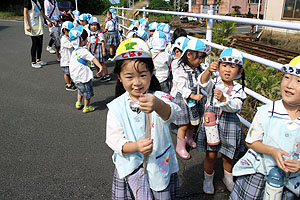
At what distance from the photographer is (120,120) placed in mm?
1654

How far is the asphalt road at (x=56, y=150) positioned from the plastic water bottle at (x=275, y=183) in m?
0.94

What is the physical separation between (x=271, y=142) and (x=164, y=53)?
311 centimetres

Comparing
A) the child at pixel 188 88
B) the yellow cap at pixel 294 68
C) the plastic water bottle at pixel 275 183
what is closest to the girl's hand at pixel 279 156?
the plastic water bottle at pixel 275 183

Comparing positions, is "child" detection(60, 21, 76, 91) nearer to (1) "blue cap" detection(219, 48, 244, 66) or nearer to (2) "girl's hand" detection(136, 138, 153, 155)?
(1) "blue cap" detection(219, 48, 244, 66)

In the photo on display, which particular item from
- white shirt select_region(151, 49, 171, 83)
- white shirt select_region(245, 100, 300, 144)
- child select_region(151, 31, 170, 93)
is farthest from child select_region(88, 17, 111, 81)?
white shirt select_region(245, 100, 300, 144)

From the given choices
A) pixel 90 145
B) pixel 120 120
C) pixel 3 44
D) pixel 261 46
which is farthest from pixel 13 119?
pixel 261 46

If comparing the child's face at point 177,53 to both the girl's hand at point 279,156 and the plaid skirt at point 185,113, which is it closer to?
the plaid skirt at point 185,113

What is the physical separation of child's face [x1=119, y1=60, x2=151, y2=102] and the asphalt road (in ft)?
4.68

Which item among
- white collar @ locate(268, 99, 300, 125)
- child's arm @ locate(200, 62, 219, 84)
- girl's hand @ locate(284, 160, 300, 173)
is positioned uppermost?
child's arm @ locate(200, 62, 219, 84)

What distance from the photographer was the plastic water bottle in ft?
5.30

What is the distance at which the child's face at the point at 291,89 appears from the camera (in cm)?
153

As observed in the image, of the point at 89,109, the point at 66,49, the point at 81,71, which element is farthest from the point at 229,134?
the point at 66,49

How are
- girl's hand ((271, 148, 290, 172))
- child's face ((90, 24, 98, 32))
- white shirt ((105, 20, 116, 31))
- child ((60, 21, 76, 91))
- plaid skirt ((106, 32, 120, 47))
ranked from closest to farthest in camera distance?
1. girl's hand ((271, 148, 290, 172))
2. child ((60, 21, 76, 91))
3. child's face ((90, 24, 98, 32))
4. white shirt ((105, 20, 116, 31))
5. plaid skirt ((106, 32, 120, 47))

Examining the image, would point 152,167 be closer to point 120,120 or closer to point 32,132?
point 120,120
